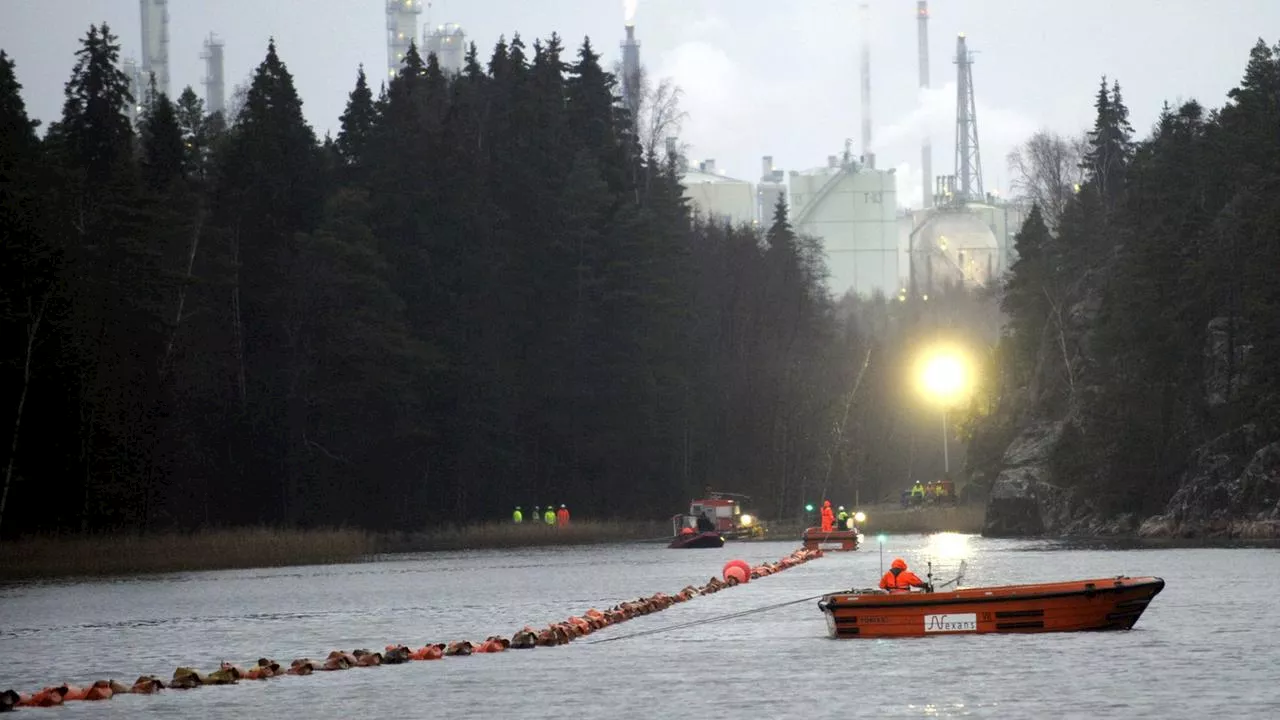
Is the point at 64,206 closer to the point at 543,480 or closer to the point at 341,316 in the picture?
the point at 341,316

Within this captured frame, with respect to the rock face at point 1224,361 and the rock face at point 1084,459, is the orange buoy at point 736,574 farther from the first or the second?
the rock face at point 1224,361

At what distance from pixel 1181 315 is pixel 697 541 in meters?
28.1

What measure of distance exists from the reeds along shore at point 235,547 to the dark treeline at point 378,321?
11.6 ft

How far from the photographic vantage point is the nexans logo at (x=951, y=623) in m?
46.8

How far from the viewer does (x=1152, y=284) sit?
110m

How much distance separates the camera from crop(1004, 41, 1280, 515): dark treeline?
4060 inches

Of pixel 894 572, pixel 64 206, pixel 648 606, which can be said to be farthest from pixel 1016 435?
pixel 894 572

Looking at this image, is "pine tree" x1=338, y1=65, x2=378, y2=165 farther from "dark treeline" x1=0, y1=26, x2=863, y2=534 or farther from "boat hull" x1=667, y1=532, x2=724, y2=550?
"boat hull" x1=667, y1=532, x2=724, y2=550

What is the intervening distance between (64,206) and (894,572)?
70084mm

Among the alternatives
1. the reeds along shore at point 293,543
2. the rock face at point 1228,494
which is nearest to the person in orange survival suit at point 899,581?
the reeds along shore at point 293,543

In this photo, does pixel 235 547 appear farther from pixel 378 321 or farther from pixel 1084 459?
pixel 1084 459

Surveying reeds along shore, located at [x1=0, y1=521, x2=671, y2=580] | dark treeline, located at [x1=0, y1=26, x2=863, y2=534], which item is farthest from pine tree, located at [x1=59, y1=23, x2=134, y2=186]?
reeds along shore, located at [x1=0, y1=521, x2=671, y2=580]

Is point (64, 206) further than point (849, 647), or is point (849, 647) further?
point (64, 206)

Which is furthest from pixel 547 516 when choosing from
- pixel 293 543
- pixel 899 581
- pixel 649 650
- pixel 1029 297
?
pixel 899 581
